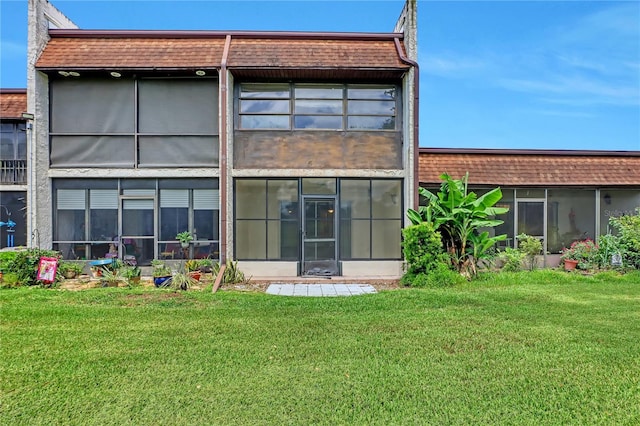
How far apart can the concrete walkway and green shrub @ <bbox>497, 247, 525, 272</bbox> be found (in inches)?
169

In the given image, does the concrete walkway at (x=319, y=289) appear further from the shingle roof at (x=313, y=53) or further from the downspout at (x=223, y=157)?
the shingle roof at (x=313, y=53)

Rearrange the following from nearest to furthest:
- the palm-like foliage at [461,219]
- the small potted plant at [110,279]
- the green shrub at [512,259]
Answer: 1. the small potted plant at [110,279]
2. the palm-like foliage at [461,219]
3. the green shrub at [512,259]

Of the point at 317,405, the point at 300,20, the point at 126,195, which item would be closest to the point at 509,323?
the point at 317,405

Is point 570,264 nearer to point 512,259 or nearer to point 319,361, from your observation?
point 512,259

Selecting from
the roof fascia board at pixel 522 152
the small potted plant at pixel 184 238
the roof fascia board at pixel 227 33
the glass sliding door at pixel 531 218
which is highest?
the roof fascia board at pixel 227 33

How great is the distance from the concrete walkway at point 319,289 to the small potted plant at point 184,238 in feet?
9.80

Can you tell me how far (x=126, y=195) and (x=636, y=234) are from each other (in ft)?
49.0

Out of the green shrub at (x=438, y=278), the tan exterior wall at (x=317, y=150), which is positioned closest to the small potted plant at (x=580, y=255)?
the green shrub at (x=438, y=278)

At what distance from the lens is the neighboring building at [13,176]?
11.8 metres

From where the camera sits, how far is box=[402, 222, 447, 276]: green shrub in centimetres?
965

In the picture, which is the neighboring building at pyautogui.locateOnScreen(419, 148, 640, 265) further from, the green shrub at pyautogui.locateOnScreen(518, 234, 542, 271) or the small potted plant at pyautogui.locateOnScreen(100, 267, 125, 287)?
the small potted plant at pyautogui.locateOnScreen(100, 267, 125, 287)

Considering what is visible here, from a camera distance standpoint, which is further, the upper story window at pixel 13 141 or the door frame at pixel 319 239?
the upper story window at pixel 13 141


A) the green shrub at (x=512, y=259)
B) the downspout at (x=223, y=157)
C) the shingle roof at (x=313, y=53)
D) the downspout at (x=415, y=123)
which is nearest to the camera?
the downspout at (x=223, y=157)

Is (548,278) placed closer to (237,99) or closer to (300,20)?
(237,99)
